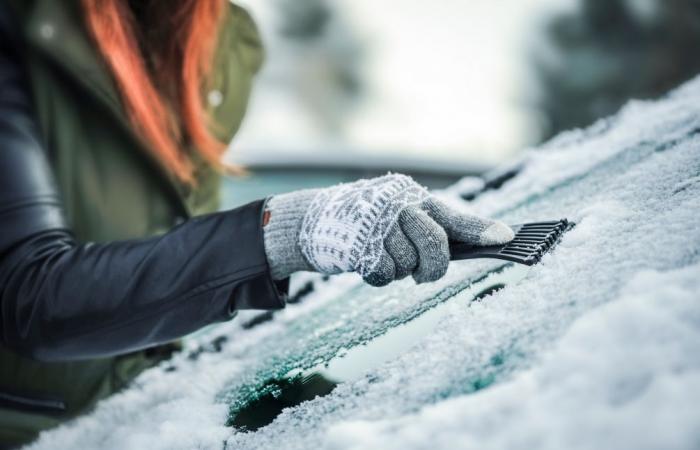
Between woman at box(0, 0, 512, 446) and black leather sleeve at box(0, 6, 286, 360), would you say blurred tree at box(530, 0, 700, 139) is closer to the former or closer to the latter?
woman at box(0, 0, 512, 446)

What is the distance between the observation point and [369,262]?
735mm

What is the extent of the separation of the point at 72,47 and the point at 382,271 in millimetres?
685

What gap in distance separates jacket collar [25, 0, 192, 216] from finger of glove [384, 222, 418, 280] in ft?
2.07

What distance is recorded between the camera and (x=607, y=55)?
10641 mm

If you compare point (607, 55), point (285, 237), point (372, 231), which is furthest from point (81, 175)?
point (607, 55)

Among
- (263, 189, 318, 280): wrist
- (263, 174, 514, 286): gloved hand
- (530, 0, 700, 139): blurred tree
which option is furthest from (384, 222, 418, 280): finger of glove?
(530, 0, 700, 139): blurred tree

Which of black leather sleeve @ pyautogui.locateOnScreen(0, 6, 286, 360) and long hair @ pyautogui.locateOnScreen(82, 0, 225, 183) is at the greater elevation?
long hair @ pyautogui.locateOnScreen(82, 0, 225, 183)

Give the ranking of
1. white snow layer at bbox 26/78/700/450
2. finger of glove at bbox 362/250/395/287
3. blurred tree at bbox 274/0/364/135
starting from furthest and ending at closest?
blurred tree at bbox 274/0/364/135 → finger of glove at bbox 362/250/395/287 → white snow layer at bbox 26/78/700/450

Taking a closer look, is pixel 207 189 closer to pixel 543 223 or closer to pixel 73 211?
pixel 73 211

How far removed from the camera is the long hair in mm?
1057

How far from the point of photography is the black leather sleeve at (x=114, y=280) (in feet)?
2.69

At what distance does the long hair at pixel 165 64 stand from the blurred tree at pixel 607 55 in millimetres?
9645

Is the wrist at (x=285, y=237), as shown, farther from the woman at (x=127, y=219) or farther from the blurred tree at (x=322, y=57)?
the blurred tree at (x=322, y=57)

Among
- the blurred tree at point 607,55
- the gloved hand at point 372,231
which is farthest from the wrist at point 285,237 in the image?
the blurred tree at point 607,55
